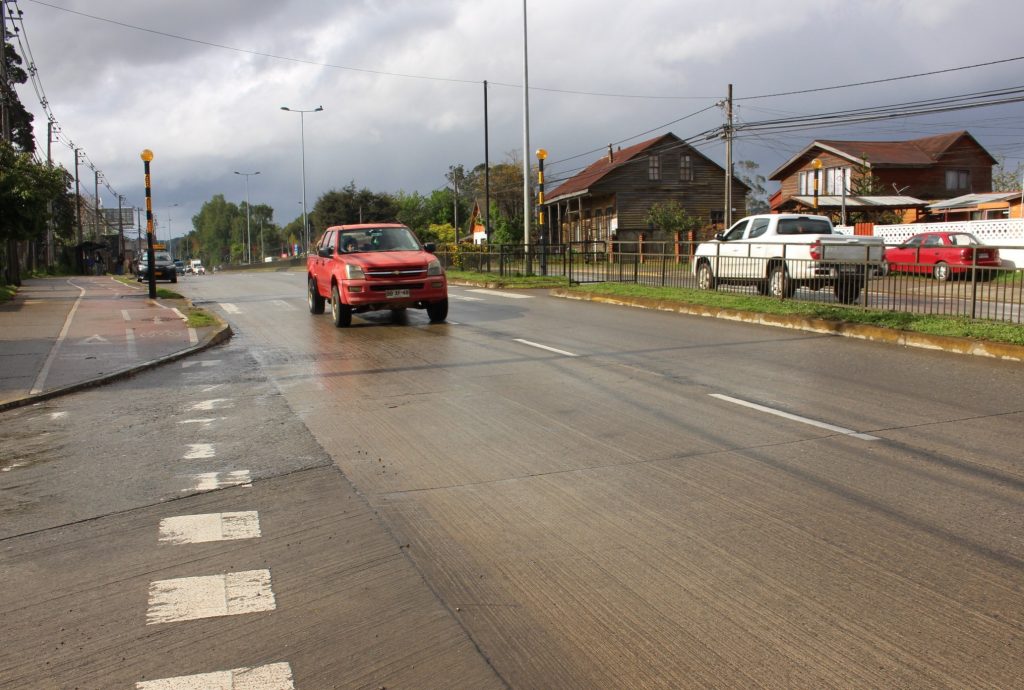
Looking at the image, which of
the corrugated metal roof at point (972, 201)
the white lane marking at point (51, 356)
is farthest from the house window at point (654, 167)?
the white lane marking at point (51, 356)

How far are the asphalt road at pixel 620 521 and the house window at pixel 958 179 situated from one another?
164 feet

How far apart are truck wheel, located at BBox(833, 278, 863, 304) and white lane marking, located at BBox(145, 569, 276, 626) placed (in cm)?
1324

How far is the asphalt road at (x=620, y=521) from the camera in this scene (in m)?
3.39

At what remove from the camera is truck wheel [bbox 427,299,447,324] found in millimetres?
15805

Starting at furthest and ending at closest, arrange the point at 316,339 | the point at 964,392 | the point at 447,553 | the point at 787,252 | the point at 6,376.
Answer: the point at 787,252, the point at 316,339, the point at 6,376, the point at 964,392, the point at 447,553

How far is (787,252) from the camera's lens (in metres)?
17.9

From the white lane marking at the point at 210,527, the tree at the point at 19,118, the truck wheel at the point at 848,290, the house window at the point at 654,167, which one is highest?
the tree at the point at 19,118

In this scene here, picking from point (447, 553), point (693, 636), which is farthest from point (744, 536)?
point (447, 553)

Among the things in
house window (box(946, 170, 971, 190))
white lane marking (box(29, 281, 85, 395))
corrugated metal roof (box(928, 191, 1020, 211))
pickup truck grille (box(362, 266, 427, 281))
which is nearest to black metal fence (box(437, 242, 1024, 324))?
pickup truck grille (box(362, 266, 427, 281))

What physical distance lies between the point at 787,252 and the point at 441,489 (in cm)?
1393

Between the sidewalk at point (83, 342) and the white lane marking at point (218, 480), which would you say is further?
the sidewalk at point (83, 342)

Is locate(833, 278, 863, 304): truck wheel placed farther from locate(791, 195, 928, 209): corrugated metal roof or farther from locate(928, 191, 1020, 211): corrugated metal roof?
locate(928, 191, 1020, 211): corrugated metal roof

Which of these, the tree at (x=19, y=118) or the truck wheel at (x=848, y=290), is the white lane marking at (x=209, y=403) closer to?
the truck wheel at (x=848, y=290)

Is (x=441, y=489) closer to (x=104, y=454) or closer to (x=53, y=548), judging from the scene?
(x=53, y=548)
